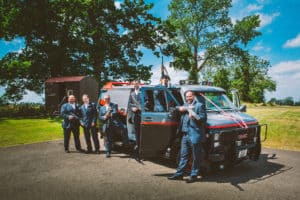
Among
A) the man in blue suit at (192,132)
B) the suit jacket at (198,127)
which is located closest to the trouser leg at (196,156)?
the man in blue suit at (192,132)

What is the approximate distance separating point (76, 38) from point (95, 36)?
6.80ft

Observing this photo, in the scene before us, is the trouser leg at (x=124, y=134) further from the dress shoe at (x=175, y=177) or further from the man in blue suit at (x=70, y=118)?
the dress shoe at (x=175, y=177)

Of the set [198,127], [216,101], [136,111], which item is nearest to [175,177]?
[198,127]

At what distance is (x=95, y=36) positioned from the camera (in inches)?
1142

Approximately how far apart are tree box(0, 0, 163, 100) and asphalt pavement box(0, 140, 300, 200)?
761 inches

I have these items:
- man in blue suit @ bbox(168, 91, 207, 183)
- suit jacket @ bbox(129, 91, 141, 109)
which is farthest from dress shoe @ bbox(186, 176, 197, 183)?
suit jacket @ bbox(129, 91, 141, 109)

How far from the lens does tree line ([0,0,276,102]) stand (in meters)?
25.8

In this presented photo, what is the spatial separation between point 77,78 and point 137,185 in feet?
62.3

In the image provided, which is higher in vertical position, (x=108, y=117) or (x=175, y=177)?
(x=108, y=117)

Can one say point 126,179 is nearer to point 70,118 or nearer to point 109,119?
point 109,119

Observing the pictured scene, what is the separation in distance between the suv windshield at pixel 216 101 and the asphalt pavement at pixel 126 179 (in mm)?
1852

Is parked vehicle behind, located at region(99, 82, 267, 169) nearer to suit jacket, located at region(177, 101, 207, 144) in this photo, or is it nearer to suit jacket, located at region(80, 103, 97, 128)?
suit jacket, located at region(177, 101, 207, 144)

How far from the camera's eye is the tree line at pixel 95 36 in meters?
25.8

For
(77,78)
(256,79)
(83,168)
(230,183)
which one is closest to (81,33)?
(77,78)
